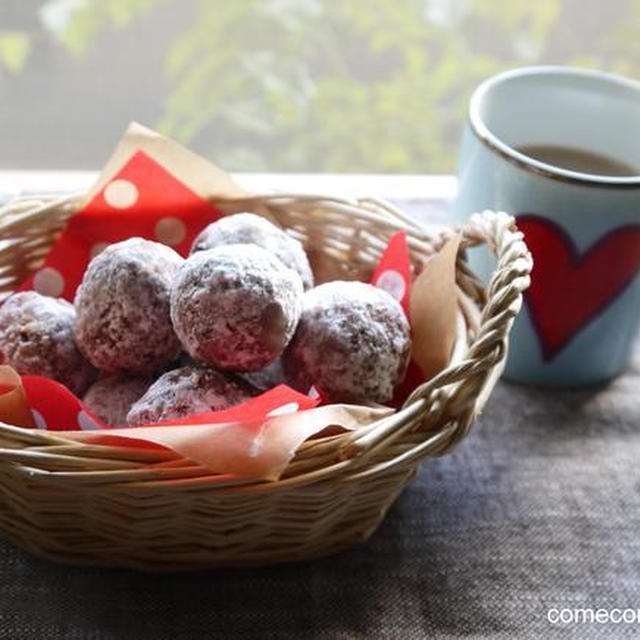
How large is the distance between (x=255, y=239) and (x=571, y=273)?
244 mm

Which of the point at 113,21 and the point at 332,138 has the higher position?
the point at 113,21

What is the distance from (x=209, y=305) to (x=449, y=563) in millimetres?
236

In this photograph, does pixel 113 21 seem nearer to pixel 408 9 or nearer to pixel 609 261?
pixel 408 9

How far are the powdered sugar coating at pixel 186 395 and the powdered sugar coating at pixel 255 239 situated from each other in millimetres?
112

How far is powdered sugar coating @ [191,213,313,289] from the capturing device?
679mm

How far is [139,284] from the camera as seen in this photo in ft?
2.04

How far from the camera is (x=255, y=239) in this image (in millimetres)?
679

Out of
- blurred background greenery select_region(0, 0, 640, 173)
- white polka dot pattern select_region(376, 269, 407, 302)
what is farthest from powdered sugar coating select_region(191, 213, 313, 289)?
blurred background greenery select_region(0, 0, 640, 173)

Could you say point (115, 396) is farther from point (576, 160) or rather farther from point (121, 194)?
point (576, 160)

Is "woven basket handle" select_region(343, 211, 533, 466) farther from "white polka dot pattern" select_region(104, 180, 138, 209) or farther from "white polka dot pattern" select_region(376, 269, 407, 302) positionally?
"white polka dot pattern" select_region(104, 180, 138, 209)

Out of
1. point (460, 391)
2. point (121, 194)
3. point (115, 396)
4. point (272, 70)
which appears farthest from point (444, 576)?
point (272, 70)

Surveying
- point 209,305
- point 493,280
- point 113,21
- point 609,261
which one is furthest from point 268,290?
point 113,21

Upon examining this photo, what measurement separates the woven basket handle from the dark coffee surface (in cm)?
21

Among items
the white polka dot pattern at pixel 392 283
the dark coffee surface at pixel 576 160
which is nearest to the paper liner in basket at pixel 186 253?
the white polka dot pattern at pixel 392 283
